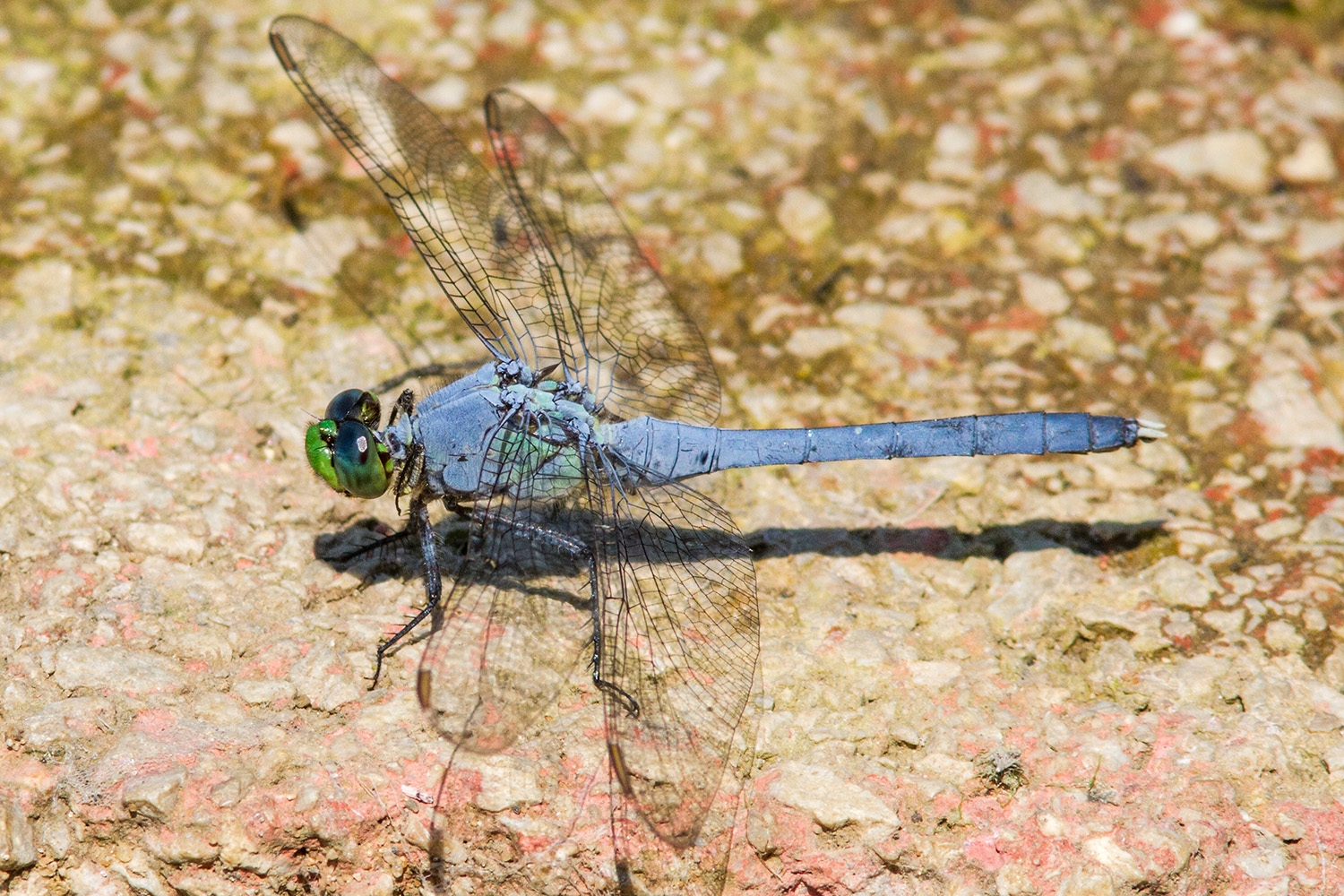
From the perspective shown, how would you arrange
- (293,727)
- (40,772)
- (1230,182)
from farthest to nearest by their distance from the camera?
1. (1230,182)
2. (293,727)
3. (40,772)

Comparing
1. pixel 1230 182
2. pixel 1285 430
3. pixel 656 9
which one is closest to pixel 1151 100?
pixel 1230 182

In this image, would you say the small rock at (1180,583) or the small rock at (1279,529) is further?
the small rock at (1279,529)

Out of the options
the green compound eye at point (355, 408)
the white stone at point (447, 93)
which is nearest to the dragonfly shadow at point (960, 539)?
the green compound eye at point (355, 408)

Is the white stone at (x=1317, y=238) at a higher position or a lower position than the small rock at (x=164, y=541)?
lower

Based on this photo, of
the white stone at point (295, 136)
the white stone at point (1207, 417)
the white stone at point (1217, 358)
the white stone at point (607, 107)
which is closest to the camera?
the white stone at point (1207, 417)

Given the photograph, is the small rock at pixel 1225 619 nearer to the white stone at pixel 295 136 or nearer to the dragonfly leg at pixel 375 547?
the dragonfly leg at pixel 375 547

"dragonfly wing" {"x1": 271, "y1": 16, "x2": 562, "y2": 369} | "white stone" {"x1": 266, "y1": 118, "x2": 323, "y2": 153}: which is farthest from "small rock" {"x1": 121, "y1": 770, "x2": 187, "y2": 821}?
"white stone" {"x1": 266, "y1": 118, "x2": 323, "y2": 153}

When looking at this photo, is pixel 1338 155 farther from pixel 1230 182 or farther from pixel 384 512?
pixel 384 512

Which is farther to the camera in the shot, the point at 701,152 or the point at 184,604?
the point at 701,152
